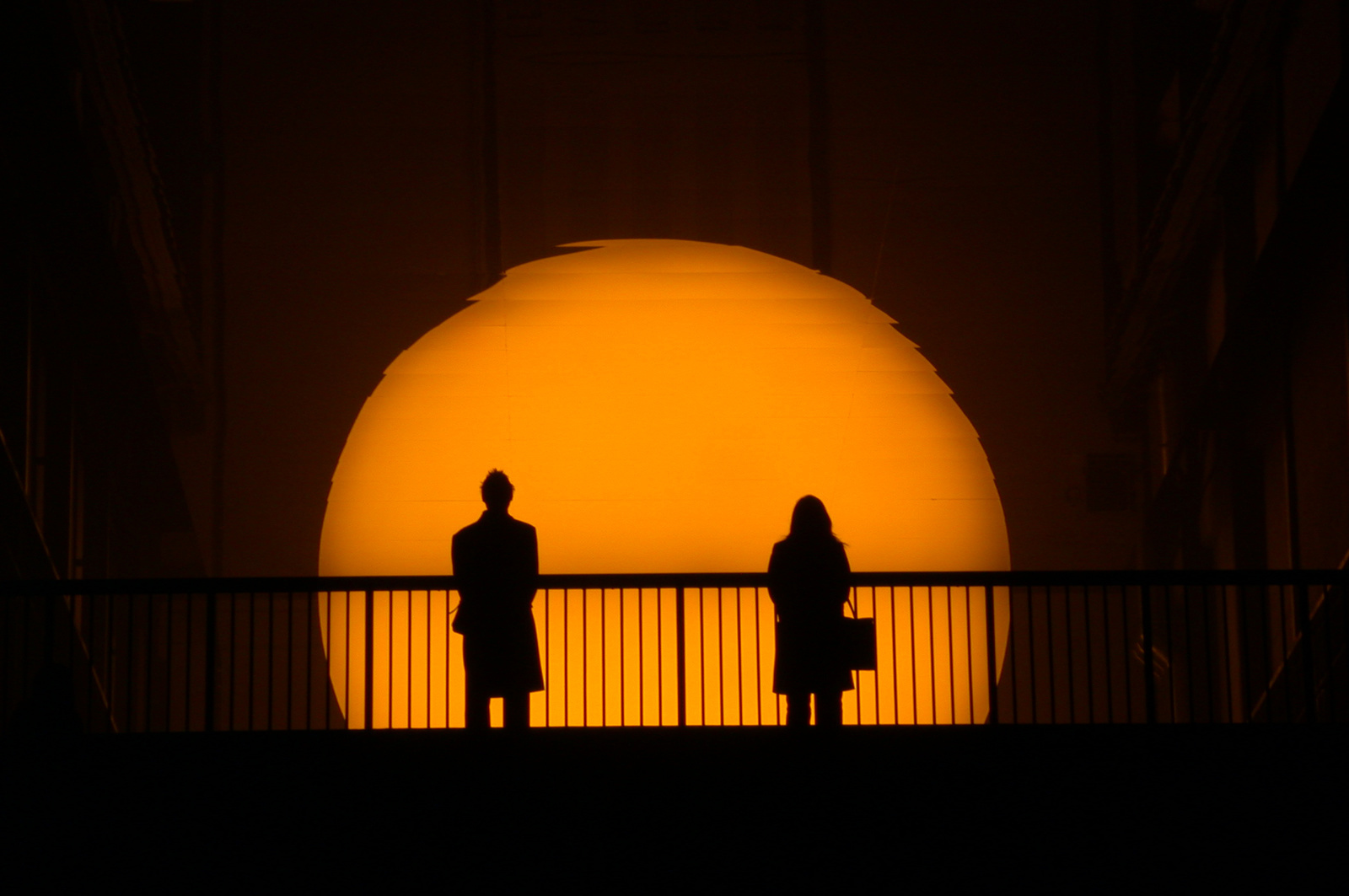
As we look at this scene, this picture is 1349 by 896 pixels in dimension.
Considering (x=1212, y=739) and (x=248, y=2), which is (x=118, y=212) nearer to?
(x=248, y=2)

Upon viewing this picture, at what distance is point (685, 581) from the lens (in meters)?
7.19

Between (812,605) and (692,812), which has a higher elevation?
(812,605)

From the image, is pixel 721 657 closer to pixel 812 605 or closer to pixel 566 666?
pixel 566 666

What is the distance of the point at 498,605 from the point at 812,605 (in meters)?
1.50

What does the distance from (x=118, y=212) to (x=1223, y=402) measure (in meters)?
10.0

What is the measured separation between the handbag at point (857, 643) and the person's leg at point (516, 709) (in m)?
1.56

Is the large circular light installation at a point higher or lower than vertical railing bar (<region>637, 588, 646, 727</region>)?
higher

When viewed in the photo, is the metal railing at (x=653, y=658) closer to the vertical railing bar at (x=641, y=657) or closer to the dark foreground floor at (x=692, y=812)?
the vertical railing bar at (x=641, y=657)

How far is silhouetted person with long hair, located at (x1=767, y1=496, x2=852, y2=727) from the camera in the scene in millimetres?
5938

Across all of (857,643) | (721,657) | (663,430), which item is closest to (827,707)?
(857,643)

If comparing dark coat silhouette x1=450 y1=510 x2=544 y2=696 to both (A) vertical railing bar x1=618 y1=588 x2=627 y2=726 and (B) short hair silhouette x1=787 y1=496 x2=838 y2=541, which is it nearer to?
(A) vertical railing bar x1=618 y1=588 x2=627 y2=726

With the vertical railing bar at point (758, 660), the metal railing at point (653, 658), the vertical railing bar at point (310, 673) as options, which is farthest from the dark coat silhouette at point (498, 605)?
the metal railing at point (653, 658)

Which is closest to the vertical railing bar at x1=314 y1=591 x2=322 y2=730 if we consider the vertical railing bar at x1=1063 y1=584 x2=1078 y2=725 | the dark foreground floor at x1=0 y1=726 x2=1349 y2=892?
the dark foreground floor at x1=0 y1=726 x2=1349 y2=892

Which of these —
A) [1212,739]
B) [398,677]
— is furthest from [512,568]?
[398,677]
